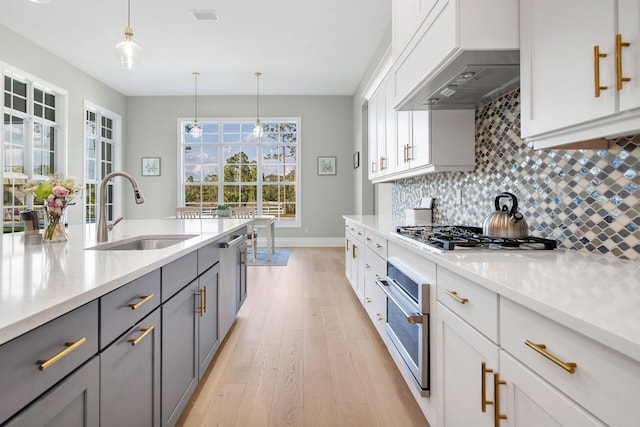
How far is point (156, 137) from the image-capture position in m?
7.84

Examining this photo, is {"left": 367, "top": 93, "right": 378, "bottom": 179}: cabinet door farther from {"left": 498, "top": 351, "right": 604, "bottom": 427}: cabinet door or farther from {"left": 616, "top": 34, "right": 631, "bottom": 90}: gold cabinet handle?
{"left": 498, "top": 351, "right": 604, "bottom": 427}: cabinet door

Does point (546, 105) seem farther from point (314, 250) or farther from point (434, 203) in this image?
point (314, 250)

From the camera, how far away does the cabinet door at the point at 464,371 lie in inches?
41.1

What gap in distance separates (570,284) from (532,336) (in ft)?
0.63

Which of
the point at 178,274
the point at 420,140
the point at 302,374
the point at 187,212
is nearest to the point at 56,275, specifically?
the point at 178,274

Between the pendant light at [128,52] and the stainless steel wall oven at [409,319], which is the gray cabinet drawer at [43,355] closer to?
the stainless steel wall oven at [409,319]

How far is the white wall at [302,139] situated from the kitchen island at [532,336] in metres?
6.21

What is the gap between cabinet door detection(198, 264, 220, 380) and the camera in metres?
1.92

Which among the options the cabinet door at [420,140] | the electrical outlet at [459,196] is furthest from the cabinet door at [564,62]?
the electrical outlet at [459,196]

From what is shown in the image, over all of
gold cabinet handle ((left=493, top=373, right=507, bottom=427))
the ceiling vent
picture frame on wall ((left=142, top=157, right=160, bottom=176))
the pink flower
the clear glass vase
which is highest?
the ceiling vent

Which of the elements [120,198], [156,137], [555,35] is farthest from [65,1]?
[555,35]

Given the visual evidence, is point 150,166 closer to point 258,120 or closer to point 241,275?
point 258,120

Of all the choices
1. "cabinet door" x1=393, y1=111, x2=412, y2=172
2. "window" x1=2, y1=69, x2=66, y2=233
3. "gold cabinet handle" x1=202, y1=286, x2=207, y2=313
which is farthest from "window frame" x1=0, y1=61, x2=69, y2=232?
"cabinet door" x1=393, y1=111, x2=412, y2=172

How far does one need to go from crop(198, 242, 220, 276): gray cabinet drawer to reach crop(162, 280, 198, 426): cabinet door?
0.41 feet
